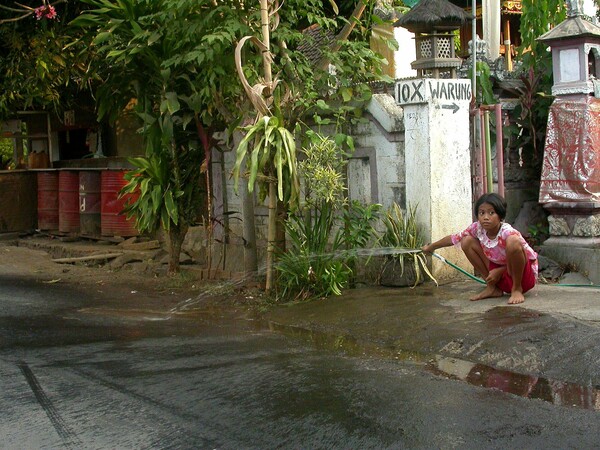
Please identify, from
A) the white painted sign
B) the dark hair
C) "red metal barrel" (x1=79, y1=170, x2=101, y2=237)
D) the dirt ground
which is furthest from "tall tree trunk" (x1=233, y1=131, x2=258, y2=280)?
"red metal barrel" (x1=79, y1=170, x2=101, y2=237)

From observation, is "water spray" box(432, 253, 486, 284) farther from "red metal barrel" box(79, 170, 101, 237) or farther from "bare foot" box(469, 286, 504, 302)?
"red metal barrel" box(79, 170, 101, 237)

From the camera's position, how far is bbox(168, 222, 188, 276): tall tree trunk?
1116 centimetres

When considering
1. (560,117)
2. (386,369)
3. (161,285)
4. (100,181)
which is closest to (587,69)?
(560,117)

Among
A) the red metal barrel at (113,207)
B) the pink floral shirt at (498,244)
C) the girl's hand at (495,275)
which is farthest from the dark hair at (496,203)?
the red metal barrel at (113,207)

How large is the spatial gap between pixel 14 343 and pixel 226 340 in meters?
1.70

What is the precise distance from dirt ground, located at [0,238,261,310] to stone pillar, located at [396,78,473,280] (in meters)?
1.92

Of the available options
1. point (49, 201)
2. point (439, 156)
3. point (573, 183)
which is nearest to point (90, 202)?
point (49, 201)

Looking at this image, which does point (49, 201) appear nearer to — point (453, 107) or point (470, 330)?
point (453, 107)

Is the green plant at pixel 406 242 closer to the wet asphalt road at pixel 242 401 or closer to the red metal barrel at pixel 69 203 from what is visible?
the wet asphalt road at pixel 242 401

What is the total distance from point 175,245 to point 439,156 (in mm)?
4064

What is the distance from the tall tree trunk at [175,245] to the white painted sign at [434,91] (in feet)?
12.2

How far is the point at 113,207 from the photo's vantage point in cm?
1407

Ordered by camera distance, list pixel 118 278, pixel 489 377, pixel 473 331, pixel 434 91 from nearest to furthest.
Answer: pixel 489 377 < pixel 473 331 < pixel 434 91 < pixel 118 278

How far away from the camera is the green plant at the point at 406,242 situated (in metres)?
8.41
